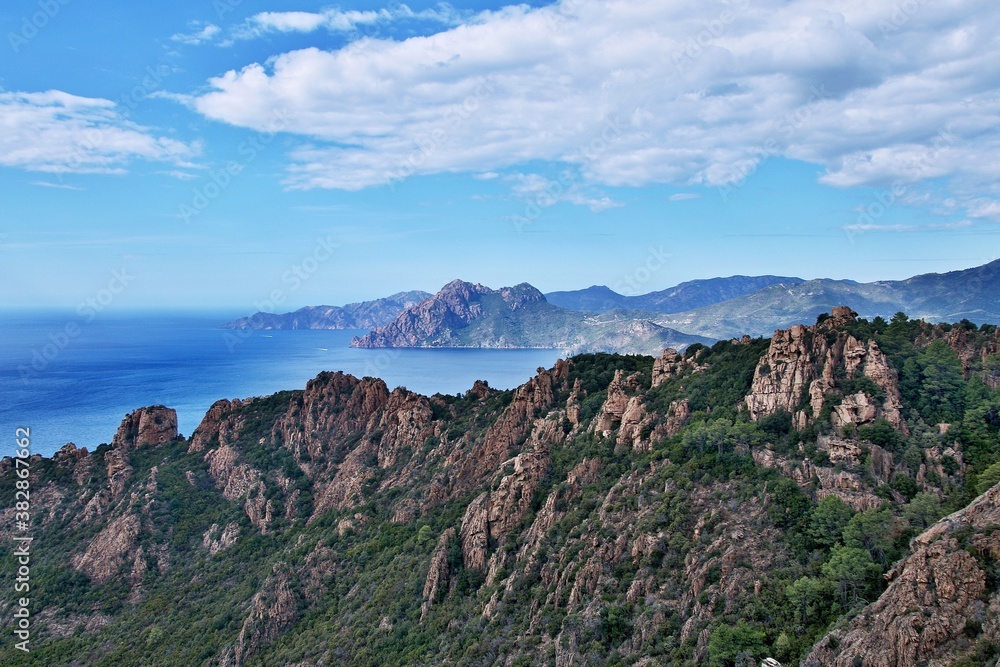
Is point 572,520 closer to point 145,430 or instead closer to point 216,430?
point 216,430

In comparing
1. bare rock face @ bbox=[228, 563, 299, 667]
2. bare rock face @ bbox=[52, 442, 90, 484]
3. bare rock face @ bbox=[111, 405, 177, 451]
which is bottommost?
bare rock face @ bbox=[228, 563, 299, 667]

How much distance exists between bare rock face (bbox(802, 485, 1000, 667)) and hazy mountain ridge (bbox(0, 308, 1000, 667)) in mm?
98

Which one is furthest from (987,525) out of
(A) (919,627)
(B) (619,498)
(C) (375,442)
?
(C) (375,442)

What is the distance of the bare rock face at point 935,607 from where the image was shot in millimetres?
24219

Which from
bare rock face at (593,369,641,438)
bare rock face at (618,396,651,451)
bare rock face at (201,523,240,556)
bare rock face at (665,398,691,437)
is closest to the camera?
bare rock face at (665,398,691,437)

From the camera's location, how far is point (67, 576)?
227 ft

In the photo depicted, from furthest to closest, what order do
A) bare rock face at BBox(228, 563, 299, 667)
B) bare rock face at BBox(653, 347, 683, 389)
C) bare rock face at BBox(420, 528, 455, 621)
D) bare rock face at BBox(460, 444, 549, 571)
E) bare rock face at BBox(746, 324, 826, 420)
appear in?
bare rock face at BBox(653, 347, 683, 389) < bare rock face at BBox(228, 563, 299, 667) < bare rock face at BBox(460, 444, 549, 571) < bare rock face at BBox(420, 528, 455, 621) < bare rock face at BBox(746, 324, 826, 420)

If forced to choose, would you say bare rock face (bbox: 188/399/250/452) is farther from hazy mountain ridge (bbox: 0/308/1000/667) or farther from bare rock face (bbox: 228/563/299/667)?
bare rock face (bbox: 228/563/299/667)

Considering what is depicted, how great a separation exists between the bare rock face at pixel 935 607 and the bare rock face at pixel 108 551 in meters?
69.2

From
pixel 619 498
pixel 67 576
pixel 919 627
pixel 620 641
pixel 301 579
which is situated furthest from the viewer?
pixel 67 576

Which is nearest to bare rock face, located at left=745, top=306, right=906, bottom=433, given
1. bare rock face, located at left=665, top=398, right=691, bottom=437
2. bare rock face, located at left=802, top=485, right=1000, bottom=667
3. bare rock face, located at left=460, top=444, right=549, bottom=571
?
bare rock face, located at left=665, top=398, right=691, bottom=437

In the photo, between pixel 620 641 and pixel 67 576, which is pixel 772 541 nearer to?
pixel 620 641

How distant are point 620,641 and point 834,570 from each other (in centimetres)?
1182

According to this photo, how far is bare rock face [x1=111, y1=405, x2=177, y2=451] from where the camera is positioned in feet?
296
